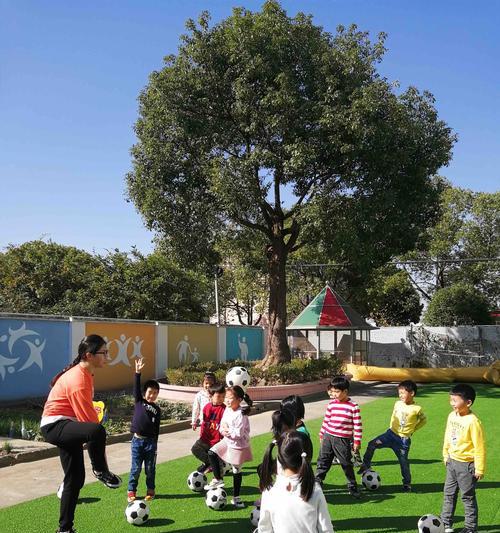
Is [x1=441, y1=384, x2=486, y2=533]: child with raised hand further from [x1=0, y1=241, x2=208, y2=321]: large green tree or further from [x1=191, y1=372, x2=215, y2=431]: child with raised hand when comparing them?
[x1=0, y1=241, x2=208, y2=321]: large green tree

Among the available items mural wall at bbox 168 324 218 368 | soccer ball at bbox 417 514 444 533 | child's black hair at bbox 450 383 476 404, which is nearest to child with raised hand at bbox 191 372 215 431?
soccer ball at bbox 417 514 444 533

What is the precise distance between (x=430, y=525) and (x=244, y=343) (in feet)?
66.8

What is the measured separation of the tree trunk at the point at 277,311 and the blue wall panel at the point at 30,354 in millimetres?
6727

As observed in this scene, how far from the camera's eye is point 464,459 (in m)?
5.40

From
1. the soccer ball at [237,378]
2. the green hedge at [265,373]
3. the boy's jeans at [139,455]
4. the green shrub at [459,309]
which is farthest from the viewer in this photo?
the green shrub at [459,309]

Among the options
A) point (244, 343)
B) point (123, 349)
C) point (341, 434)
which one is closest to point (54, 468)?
point (341, 434)

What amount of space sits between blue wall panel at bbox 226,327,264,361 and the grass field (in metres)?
15.1

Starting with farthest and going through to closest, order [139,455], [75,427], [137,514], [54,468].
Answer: [54,468], [139,455], [137,514], [75,427]

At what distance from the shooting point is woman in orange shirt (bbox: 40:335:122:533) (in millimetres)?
5000

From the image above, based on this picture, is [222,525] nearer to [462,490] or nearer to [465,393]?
[462,490]

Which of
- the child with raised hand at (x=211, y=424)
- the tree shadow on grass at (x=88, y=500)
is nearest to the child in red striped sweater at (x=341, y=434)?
the child with raised hand at (x=211, y=424)

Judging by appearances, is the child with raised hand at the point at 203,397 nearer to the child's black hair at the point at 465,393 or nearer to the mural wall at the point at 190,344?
the child's black hair at the point at 465,393

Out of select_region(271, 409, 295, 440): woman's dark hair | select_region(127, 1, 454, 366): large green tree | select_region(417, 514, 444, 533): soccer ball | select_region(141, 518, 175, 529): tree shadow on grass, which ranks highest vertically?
select_region(127, 1, 454, 366): large green tree

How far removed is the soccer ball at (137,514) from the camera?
19.0 ft
